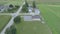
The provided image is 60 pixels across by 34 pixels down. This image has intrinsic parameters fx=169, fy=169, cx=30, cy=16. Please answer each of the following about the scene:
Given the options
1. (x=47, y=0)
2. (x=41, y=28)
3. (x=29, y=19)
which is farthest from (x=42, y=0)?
(x=41, y=28)

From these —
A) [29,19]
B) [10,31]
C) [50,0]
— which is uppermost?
[10,31]

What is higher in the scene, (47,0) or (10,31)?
(10,31)

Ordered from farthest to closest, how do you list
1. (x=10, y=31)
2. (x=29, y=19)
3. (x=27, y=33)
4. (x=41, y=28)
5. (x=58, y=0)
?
(x=58, y=0) → (x=29, y=19) → (x=41, y=28) → (x=27, y=33) → (x=10, y=31)

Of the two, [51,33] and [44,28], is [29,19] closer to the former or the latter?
[44,28]

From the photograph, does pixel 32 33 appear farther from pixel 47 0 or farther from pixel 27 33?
pixel 47 0

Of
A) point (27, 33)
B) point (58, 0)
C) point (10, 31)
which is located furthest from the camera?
point (58, 0)

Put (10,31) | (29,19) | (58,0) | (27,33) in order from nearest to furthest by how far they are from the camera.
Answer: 1. (10,31)
2. (27,33)
3. (29,19)
4. (58,0)

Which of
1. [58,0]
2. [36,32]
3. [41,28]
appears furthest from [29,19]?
[58,0]

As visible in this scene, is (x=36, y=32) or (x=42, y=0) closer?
(x=36, y=32)

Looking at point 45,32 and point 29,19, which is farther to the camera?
point 29,19
